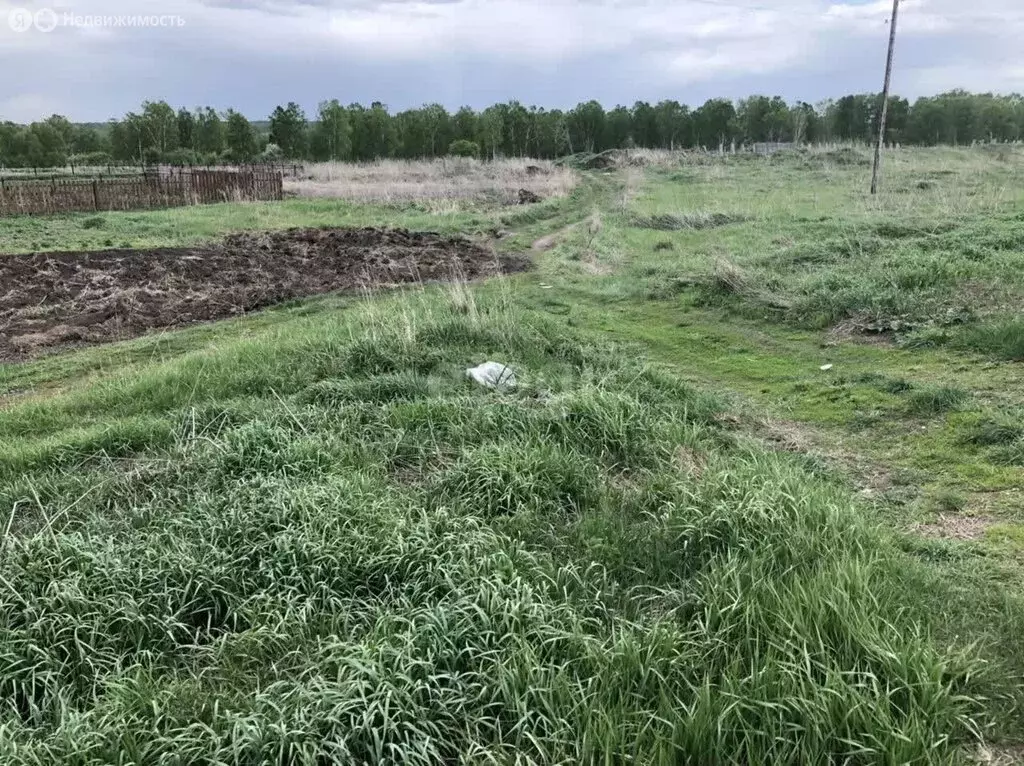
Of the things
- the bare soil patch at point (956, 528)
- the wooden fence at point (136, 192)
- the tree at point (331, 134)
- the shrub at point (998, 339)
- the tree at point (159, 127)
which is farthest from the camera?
the tree at point (331, 134)

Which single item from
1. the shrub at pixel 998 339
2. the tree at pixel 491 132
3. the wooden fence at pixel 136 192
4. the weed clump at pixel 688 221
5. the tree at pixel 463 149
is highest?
the tree at pixel 491 132

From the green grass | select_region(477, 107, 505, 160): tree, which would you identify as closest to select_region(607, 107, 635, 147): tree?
select_region(477, 107, 505, 160): tree

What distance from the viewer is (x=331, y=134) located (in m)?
53.3

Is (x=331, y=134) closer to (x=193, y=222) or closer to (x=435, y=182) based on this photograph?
(x=435, y=182)

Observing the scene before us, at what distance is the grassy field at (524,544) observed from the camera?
245 cm

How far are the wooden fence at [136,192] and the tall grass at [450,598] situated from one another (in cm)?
2022

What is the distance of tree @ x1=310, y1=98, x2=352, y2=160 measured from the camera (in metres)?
53.0

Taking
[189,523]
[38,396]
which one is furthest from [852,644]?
[38,396]

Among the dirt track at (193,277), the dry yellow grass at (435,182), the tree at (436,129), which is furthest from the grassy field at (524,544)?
the tree at (436,129)

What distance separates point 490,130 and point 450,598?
200 ft

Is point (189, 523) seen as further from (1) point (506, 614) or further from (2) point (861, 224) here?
(2) point (861, 224)

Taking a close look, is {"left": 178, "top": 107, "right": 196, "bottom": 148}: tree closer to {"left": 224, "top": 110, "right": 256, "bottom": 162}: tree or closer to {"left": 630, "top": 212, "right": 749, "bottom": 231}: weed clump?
{"left": 224, "top": 110, "right": 256, "bottom": 162}: tree

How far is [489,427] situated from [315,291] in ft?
25.7

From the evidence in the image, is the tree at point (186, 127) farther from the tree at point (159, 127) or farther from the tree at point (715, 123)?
the tree at point (715, 123)
